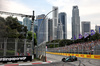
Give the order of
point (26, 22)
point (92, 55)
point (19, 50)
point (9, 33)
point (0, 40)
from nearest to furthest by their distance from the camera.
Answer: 1. point (0, 40)
2. point (19, 50)
3. point (92, 55)
4. point (9, 33)
5. point (26, 22)

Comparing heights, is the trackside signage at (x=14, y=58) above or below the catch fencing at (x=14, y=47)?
below

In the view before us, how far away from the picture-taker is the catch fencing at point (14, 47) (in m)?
21.8

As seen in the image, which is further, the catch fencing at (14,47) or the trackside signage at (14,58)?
the trackside signage at (14,58)

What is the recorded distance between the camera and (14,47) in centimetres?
2256

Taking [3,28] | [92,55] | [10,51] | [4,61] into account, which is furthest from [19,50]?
[92,55]

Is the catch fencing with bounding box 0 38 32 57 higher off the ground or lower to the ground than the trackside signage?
higher

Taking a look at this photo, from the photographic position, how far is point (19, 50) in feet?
75.7

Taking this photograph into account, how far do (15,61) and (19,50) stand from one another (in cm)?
198

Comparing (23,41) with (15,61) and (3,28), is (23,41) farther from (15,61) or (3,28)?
(3,28)

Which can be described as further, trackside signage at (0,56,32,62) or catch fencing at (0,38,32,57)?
trackside signage at (0,56,32,62)

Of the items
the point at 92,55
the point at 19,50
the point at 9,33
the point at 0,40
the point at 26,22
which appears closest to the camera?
the point at 0,40

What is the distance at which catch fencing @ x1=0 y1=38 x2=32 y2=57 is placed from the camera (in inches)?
856

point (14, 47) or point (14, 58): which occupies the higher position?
point (14, 47)

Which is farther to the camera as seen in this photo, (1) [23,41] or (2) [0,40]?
(1) [23,41]
